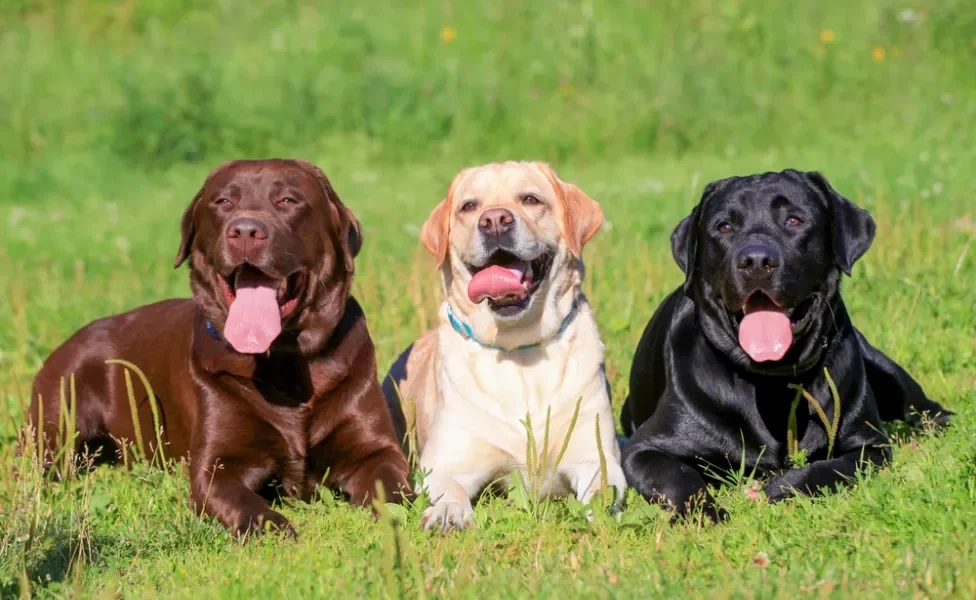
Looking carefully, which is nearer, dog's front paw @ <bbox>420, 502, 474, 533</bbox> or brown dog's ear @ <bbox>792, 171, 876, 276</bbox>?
dog's front paw @ <bbox>420, 502, 474, 533</bbox>

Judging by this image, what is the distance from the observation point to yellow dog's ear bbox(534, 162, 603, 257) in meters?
5.34

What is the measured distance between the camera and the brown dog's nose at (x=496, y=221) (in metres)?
5.03

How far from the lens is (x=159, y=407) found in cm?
592

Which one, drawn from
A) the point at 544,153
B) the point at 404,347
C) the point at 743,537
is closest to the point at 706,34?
the point at 544,153

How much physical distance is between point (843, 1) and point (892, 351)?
453 inches

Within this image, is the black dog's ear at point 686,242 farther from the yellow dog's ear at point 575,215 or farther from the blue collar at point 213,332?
the blue collar at point 213,332

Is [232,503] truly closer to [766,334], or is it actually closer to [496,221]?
[496,221]

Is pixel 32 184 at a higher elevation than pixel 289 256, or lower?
lower

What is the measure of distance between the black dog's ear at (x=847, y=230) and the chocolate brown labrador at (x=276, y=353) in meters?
2.00

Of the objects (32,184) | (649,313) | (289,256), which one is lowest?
(32,184)

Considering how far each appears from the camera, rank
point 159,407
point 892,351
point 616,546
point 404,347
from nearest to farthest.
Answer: point 616,546 < point 159,407 < point 892,351 < point 404,347

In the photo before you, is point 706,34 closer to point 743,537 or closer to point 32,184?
point 32,184

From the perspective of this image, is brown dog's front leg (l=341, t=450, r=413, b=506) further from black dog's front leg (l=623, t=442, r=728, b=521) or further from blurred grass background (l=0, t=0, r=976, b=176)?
blurred grass background (l=0, t=0, r=976, b=176)

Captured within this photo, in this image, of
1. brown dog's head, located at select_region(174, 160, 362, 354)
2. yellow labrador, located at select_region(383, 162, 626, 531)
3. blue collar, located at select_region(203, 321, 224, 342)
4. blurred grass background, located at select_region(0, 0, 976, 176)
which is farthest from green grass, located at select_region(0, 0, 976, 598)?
brown dog's head, located at select_region(174, 160, 362, 354)
